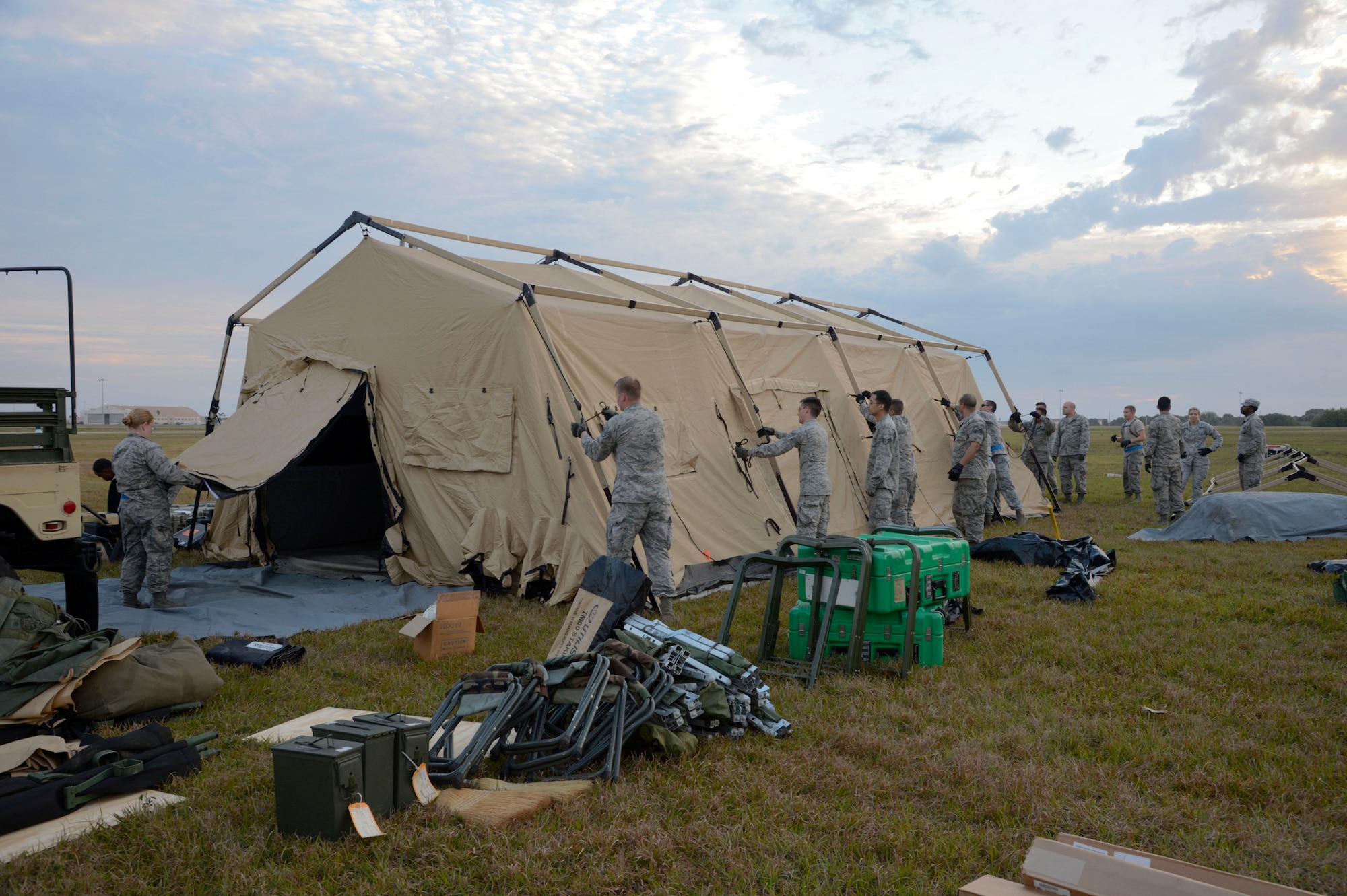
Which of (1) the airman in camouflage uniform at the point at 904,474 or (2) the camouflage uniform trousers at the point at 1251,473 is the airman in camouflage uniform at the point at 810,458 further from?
(2) the camouflage uniform trousers at the point at 1251,473

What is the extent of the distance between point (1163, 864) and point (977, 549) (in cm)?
725

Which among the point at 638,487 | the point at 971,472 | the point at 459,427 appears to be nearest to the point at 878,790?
the point at 638,487

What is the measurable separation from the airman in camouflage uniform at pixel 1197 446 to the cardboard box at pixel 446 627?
13061 mm

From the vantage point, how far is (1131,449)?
15.9 meters

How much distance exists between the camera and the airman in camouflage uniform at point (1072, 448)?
15508mm

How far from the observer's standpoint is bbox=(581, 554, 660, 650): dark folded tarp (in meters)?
4.99

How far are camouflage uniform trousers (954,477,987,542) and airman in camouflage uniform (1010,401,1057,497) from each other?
4906mm

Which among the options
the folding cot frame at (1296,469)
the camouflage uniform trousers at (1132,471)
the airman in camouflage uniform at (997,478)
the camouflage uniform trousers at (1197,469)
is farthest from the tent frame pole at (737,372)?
the camouflage uniform trousers at (1132,471)

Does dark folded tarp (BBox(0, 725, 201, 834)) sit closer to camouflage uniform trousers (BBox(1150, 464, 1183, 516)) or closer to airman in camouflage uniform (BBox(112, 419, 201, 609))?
airman in camouflage uniform (BBox(112, 419, 201, 609))

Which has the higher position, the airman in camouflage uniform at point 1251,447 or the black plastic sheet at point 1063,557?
the airman in camouflage uniform at point 1251,447

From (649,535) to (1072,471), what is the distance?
39.1 ft

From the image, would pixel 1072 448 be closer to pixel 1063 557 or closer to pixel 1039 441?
pixel 1039 441

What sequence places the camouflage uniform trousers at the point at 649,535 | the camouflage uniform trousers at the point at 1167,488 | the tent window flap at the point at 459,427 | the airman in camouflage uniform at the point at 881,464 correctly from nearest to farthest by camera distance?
the camouflage uniform trousers at the point at 649,535
the tent window flap at the point at 459,427
the airman in camouflage uniform at the point at 881,464
the camouflage uniform trousers at the point at 1167,488

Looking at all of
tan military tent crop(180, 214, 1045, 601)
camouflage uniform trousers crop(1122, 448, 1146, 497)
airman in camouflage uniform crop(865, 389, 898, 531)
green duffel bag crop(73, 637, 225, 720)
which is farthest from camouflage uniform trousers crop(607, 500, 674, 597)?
camouflage uniform trousers crop(1122, 448, 1146, 497)
